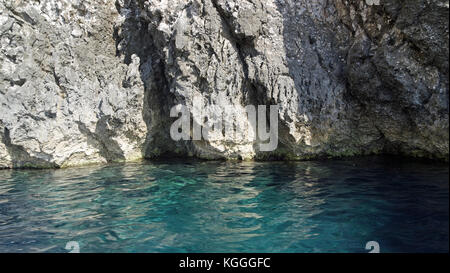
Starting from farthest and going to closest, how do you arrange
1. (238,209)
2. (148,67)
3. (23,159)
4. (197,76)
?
(148,67) < (23,159) < (197,76) < (238,209)

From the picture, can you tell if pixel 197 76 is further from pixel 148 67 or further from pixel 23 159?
pixel 23 159

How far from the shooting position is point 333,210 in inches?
250

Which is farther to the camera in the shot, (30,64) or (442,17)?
(30,64)

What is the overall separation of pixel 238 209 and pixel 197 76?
6.10 meters

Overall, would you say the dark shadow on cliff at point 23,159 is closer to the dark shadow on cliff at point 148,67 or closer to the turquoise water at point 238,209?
the turquoise water at point 238,209

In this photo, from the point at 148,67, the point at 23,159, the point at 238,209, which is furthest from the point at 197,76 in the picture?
the point at 23,159

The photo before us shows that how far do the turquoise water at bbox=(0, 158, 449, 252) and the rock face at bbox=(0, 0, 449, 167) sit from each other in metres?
1.33

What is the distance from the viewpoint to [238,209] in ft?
Result: 22.0

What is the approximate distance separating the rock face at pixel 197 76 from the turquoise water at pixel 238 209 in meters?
1.33

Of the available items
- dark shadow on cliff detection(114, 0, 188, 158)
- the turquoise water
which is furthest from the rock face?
the turquoise water
